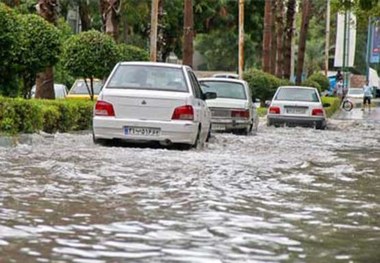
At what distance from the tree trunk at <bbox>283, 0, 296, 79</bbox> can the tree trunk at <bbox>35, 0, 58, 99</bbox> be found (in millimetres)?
23033

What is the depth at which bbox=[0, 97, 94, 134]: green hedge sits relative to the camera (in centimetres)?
1522

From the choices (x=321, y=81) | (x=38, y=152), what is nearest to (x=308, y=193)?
(x=38, y=152)

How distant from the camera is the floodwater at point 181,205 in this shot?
22.8ft

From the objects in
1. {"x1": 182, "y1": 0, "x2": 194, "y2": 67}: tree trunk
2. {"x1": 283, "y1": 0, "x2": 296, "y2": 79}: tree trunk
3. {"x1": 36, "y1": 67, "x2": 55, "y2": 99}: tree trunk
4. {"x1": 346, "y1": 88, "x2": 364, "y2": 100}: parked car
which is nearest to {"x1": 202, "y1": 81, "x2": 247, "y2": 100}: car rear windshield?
{"x1": 36, "y1": 67, "x2": 55, "y2": 99}: tree trunk

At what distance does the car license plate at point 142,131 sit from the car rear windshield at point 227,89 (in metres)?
8.15

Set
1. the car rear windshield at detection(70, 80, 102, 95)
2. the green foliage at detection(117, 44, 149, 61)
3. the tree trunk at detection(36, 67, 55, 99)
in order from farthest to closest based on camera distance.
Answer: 1. the car rear windshield at detection(70, 80, 102, 95)
2. the green foliage at detection(117, 44, 149, 61)
3. the tree trunk at detection(36, 67, 55, 99)

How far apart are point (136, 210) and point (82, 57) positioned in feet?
46.7

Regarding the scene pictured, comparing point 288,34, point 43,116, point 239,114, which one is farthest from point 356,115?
point 43,116

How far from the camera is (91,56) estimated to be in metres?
22.6

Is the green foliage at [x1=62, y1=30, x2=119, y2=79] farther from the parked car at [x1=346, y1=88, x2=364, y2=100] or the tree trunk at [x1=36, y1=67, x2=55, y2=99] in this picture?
the parked car at [x1=346, y1=88, x2=364, y2=100]

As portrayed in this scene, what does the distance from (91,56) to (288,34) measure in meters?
23.3

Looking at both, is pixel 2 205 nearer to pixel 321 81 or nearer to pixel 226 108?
pixel 226 108

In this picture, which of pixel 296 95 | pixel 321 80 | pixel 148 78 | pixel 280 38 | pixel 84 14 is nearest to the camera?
pixel 148 78

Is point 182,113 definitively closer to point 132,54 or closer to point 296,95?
point 132,54
